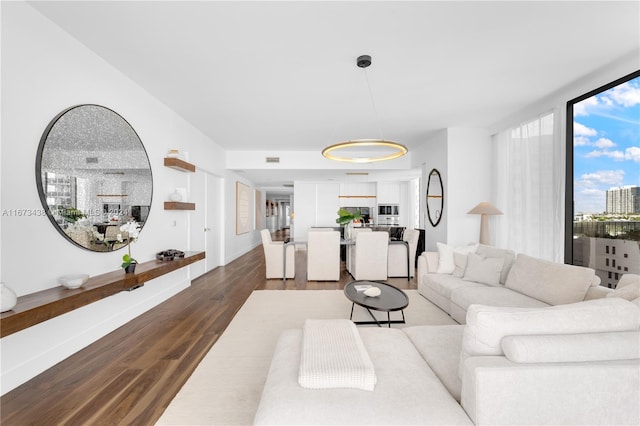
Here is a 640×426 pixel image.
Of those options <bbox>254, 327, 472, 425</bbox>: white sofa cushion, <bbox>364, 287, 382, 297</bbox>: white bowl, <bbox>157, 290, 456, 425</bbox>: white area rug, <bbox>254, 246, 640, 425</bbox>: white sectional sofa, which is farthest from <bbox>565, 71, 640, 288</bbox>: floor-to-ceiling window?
<bbox>254, 327, 472, 425</bbox>: white sofa cushion

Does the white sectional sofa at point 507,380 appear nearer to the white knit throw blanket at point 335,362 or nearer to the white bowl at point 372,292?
the white knit throw blanket at point 335,362

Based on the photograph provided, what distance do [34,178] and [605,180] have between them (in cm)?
577

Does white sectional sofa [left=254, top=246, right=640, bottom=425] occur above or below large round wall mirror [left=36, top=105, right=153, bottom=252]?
below

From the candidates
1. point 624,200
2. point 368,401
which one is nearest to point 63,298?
point 368,401

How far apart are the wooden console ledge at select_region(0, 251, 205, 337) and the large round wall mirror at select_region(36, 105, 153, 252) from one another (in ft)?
1.34

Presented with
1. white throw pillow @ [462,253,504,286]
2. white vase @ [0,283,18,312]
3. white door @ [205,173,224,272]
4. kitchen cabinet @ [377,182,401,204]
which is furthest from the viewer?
kitchen cabinet @ [377,182,401,204]

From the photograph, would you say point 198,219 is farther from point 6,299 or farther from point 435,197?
point 435,197

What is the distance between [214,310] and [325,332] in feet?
7.87

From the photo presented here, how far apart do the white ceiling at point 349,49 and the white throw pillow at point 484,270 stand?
2.19 m

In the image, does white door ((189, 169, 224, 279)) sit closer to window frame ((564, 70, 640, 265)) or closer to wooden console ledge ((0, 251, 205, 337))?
wooden console ledge ((0, 251, 205, 337))

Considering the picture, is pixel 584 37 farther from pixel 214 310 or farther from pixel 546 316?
pixel 214 310

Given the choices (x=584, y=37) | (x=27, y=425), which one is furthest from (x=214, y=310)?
(x=584, y=37)

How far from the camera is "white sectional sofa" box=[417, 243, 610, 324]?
7.90ft

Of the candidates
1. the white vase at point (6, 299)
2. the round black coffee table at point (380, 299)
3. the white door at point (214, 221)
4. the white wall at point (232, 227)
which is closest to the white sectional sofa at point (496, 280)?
the round black coffee table at point (380, 299)
